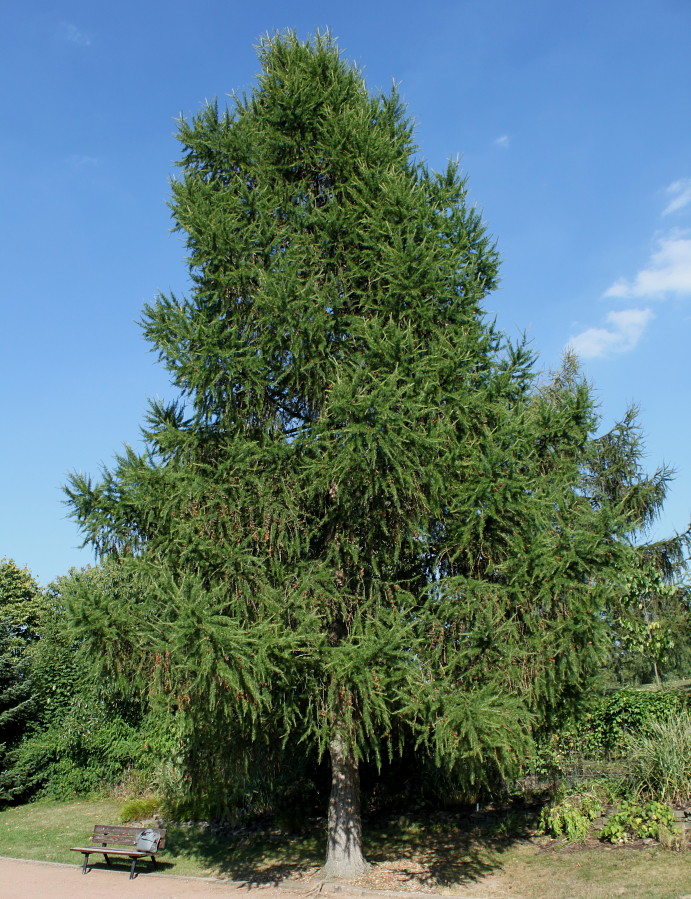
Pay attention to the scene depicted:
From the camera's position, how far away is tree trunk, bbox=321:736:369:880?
28.8 feet

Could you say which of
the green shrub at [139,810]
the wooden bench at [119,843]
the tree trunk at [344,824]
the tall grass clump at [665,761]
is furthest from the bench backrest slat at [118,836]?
the tall grass clump at [665,761]

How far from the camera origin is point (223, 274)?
31.3 feet

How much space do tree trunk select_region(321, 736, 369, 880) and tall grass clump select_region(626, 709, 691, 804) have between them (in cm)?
414

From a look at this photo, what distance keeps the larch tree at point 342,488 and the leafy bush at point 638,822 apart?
1.87 meters

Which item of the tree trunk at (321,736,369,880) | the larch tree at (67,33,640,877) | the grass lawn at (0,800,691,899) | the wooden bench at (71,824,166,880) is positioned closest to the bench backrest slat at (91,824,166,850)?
the wooden bench at (71,824,166,880)

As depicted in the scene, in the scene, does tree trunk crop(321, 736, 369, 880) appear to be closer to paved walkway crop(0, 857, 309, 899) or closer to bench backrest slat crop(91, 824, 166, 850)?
paved walkway crop(0, 857, 309, 899)

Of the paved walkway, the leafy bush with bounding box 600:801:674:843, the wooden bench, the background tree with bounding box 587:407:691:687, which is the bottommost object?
the paved walkway

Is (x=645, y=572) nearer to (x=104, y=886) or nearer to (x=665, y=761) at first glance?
(x=665, y=761)

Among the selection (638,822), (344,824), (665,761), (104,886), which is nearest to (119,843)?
(104,886)

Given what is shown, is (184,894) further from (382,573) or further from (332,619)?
(382,573)

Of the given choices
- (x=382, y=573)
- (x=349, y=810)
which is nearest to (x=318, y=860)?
(x=349, y=810)

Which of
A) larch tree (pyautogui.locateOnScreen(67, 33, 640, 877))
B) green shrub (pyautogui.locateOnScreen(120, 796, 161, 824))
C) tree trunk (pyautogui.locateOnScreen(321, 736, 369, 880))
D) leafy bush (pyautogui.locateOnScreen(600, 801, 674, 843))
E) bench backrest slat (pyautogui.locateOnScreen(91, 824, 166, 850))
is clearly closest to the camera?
larch tree (pyautogui.locateOnScreen(67, 33, 640, 877))

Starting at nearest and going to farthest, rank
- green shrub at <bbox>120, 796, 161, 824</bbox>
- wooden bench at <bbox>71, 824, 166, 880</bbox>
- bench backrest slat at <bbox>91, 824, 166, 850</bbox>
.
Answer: wooden bench at <bbox>71, 824, 166, 880</bbox> < bench backrest slat at <bbox>91, 824, 166, 850</bbox> < green shrub at <bbox>120, 796, 161, 824</bbox>

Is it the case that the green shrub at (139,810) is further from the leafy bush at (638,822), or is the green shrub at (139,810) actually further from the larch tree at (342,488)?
the leafy bush at (638,822)
